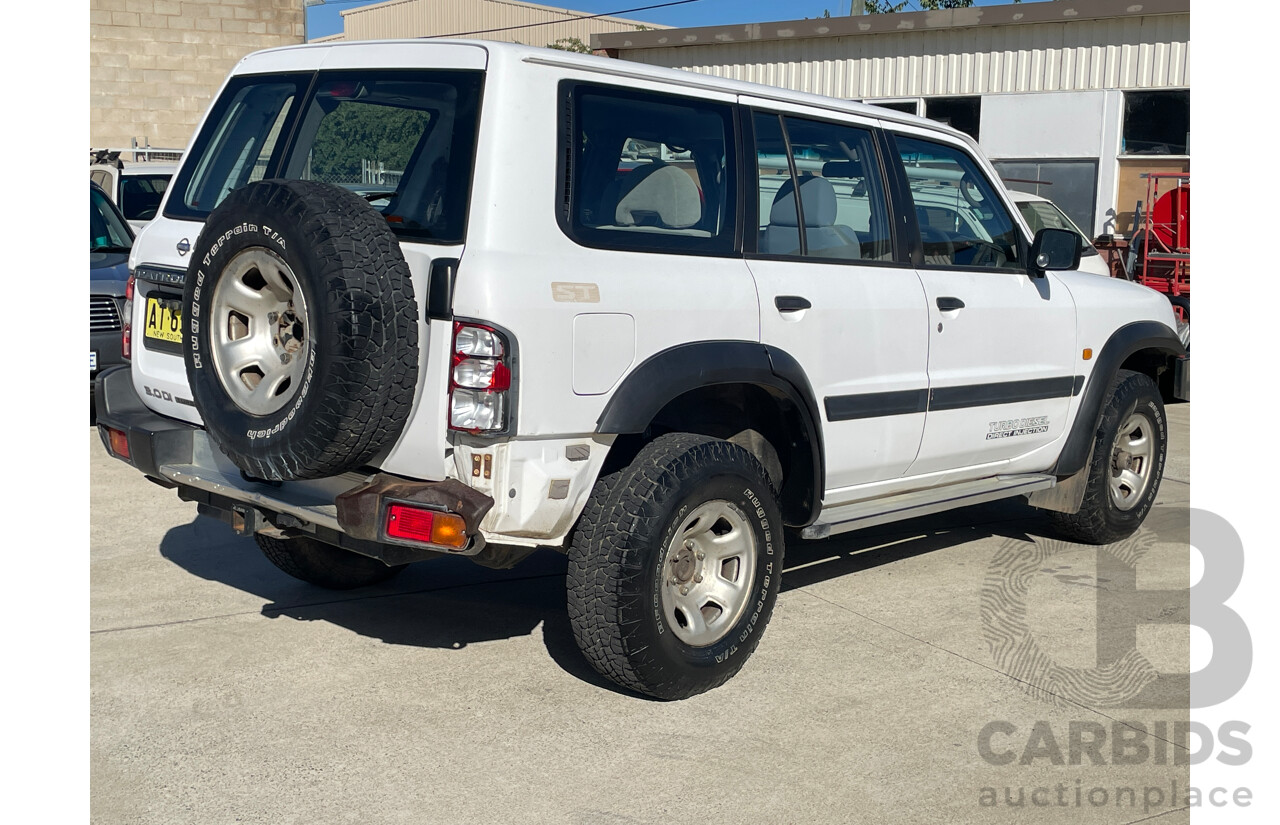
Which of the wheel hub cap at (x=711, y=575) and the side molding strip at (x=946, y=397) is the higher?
the side molding strip at (x=946, y=397)

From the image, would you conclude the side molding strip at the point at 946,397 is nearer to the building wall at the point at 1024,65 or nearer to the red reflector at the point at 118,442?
the red reflector at the point at 118,442

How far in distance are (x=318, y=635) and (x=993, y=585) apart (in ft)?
9.88

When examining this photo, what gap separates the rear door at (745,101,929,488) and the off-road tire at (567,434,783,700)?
1.79 feet

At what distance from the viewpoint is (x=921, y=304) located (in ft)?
16.6

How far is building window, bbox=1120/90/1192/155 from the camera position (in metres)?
15.4

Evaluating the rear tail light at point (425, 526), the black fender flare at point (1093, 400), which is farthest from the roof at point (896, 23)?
the rear tail light at point (425, 526)

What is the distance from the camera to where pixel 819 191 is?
4.85 meters

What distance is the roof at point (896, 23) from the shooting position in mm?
15227

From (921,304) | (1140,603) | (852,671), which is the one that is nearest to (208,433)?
(852,671)

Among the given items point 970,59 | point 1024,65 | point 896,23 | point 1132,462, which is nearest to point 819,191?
point 1132,462

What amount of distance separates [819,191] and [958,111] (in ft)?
43.8

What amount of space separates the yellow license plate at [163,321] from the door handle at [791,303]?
6.87 feet

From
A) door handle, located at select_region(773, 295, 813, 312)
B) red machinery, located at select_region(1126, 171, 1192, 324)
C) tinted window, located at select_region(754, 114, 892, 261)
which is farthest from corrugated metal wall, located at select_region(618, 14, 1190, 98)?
door handle, located at select_region(773, 295, 813, 312)

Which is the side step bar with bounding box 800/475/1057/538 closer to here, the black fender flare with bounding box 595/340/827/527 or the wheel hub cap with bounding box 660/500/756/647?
the black fender flare with bounding box 595/340/827/527
